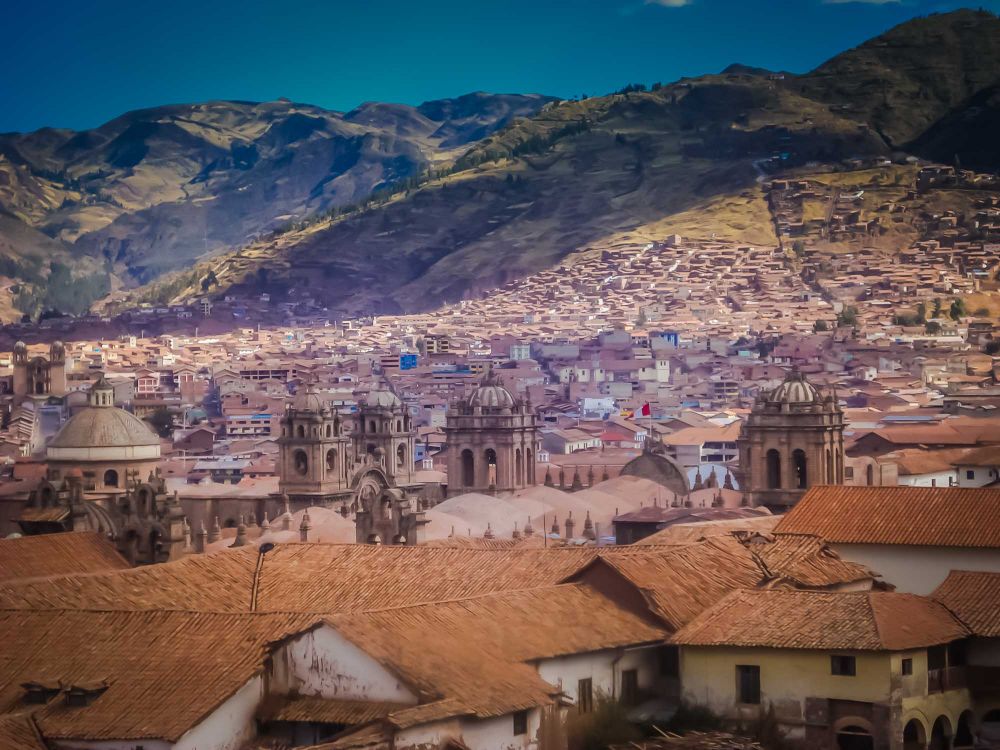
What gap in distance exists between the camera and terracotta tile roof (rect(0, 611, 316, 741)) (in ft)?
86.7

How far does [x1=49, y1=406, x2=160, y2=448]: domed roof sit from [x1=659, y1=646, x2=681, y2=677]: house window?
37408 millimetres

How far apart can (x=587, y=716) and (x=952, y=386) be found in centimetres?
10668

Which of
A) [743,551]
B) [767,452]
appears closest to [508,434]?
[767,452]

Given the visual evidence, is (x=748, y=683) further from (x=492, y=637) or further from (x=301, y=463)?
(x=301, y=463)

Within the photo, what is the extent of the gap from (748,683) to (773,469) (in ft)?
136

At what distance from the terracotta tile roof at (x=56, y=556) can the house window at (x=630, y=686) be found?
36.8 feet

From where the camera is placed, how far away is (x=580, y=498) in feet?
248

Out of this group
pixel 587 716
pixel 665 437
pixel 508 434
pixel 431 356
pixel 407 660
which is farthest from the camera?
pixel 431 356

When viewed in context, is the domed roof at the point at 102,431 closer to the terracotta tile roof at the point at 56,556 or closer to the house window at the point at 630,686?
the terracotta tile roof at the point at 56,556

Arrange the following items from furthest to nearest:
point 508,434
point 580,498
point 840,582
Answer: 1. point 508,434
2. point 580,498
3. point 840,582

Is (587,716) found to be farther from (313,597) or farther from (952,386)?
(952,386)

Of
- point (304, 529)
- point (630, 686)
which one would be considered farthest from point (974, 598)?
point (304, 529)

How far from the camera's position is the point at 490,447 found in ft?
280

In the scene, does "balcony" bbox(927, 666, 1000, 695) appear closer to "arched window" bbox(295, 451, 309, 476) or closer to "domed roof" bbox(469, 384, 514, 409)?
"arched window" bbox(295, 451, 309, 476)
